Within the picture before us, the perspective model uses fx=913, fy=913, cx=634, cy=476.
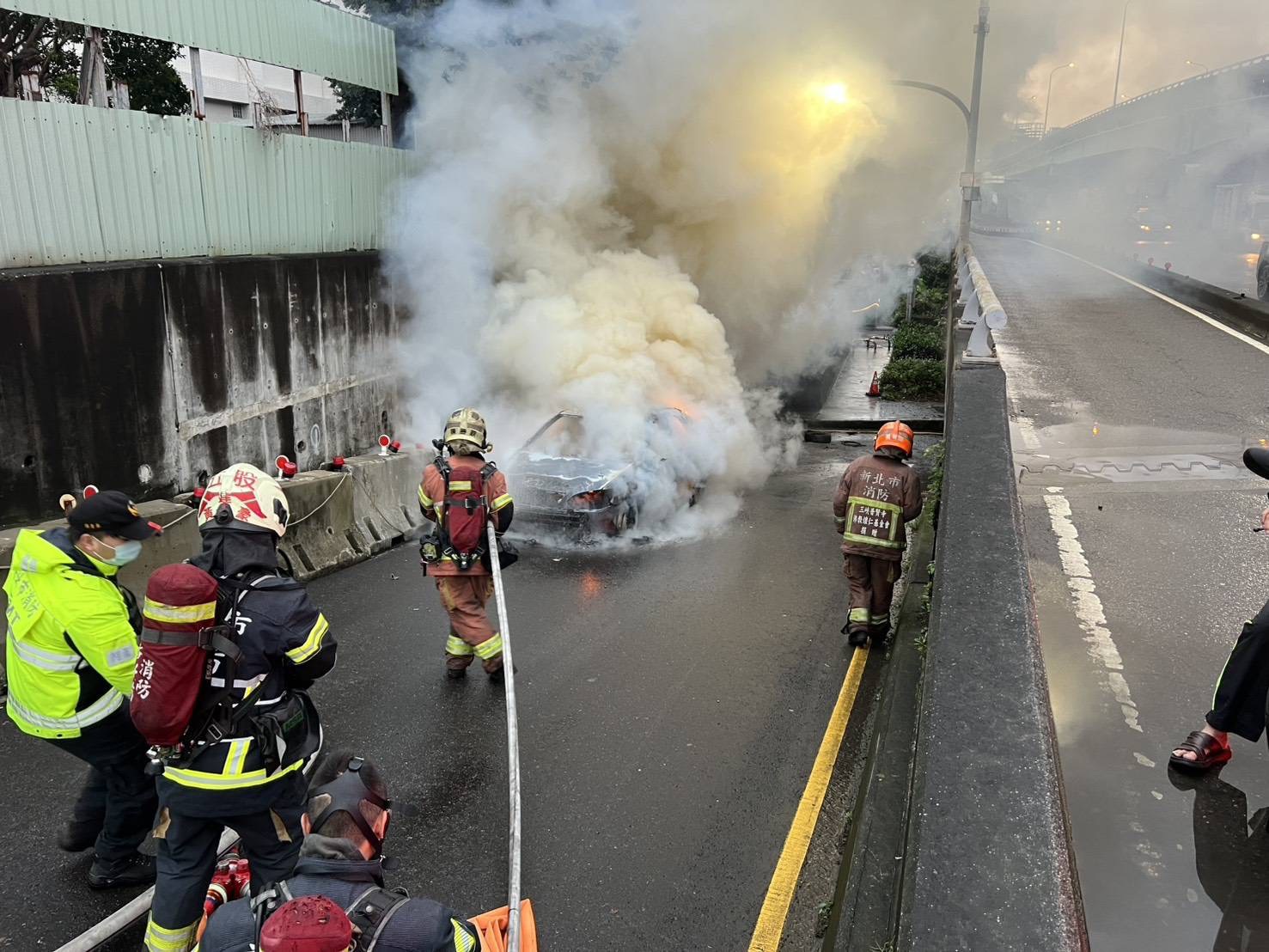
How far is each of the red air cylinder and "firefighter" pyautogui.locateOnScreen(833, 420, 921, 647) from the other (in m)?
4.51

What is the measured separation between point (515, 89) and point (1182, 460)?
9.01 m

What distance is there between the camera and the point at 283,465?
6023mm

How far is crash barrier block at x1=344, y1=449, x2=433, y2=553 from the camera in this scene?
29.3 feet

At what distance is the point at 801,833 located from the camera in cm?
437

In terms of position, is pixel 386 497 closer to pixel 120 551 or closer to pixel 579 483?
pixel 579 483

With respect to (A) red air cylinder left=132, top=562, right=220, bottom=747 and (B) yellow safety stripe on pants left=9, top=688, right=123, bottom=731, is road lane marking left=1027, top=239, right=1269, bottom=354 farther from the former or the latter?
(B) yellow safety stripe on pants left=9, top=688, right=123, bottom=731

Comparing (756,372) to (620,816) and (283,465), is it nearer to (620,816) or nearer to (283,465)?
(283,465)

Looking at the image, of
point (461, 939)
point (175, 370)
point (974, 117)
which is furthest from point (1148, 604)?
point (974, 117)

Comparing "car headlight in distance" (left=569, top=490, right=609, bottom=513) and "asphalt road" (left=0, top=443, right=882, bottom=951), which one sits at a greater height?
"car headlight in distance" (left=569, top=490, right=609, bottom=513)

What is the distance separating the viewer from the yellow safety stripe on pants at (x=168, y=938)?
304 cm

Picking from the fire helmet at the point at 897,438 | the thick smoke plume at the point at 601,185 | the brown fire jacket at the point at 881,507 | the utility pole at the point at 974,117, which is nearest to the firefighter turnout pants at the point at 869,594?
the brown fire jacket at the point at 881,507

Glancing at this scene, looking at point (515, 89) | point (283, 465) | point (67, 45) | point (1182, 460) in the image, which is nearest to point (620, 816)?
point (283, 465)

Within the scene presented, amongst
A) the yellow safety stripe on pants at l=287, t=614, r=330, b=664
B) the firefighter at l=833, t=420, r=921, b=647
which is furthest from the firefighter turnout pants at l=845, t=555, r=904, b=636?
the yellow safety stripe on pants at l=287, t=614, r=330, b=664

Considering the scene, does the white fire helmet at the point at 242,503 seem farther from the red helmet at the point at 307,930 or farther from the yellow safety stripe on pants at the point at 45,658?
the red helmet at the point at 307,930
